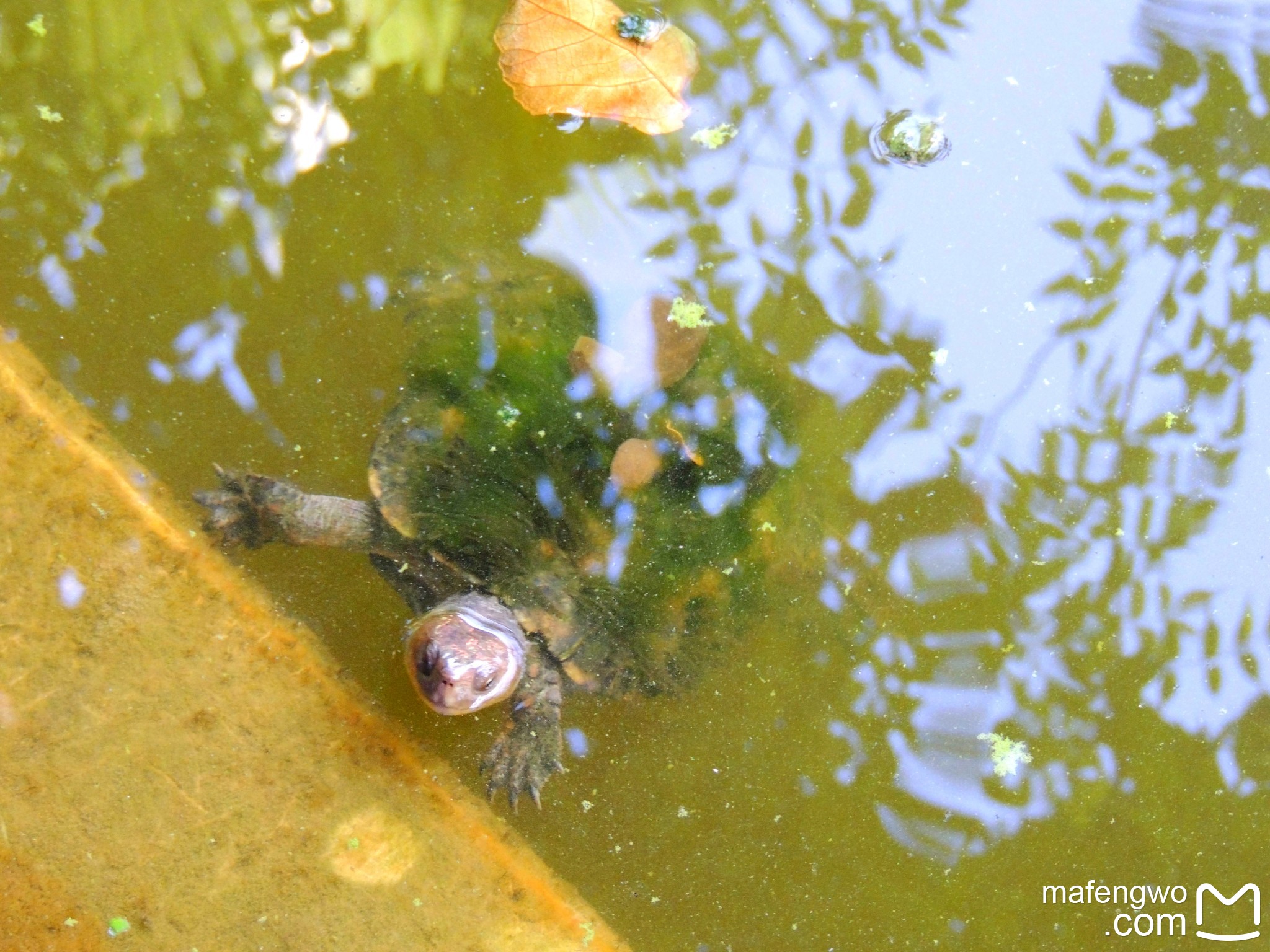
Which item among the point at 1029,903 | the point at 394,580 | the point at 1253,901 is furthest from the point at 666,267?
the point at 1253,901

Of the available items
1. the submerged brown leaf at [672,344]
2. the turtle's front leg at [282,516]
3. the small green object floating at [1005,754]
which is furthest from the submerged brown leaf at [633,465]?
the small green object floating at [1005,754]

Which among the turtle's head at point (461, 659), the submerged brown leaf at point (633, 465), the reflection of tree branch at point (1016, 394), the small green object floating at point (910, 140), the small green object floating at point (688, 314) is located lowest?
the turtle's head at point (461, 659)

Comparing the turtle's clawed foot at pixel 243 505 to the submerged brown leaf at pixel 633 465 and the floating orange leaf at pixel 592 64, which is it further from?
the floating orange leaf at pixel 592 64

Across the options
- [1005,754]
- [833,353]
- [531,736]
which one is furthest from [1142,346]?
[531,736]

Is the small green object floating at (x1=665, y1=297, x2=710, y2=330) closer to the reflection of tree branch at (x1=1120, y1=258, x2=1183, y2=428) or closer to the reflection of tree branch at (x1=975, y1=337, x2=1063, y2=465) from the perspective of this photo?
the reflection of tree branch at (x1=975, y1=337, x2=1063, y2=465)

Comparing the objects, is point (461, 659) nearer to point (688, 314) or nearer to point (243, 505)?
point (243, 505)

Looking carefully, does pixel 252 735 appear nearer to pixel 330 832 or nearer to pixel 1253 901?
pixel 330 832

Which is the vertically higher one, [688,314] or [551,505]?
[688,314]
